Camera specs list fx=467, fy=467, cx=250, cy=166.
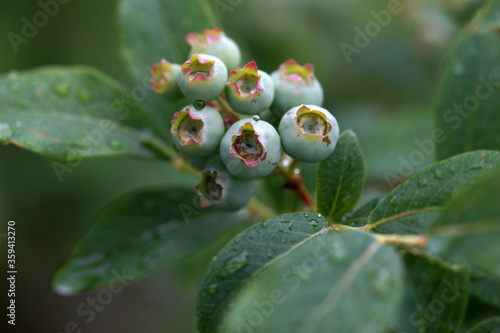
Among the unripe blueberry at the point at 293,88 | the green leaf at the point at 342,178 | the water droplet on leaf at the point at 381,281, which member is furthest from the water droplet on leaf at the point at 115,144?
the water droplet on leaf at the point at 381,281

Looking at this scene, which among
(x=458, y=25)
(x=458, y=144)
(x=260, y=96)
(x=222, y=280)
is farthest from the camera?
(x=458, y=25)

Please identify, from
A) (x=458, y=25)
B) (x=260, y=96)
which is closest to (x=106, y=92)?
(x=260, y=96)

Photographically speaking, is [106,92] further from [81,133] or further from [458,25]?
[458,25]

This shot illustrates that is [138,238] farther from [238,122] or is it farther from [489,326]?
[489,326]

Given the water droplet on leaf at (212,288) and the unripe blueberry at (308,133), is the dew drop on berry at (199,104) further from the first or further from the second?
the water droplet on leaf at (212,288)

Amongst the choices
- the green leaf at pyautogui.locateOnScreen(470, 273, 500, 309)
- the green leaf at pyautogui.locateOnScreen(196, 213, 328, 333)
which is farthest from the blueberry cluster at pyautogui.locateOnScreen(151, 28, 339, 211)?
the green leaf at pyautogui.locateOnScreen(470, 273, 500, 309)

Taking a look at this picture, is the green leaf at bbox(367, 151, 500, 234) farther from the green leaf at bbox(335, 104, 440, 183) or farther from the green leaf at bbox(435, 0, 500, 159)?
the green leaf at bbox(335, 104, 440, 183)
